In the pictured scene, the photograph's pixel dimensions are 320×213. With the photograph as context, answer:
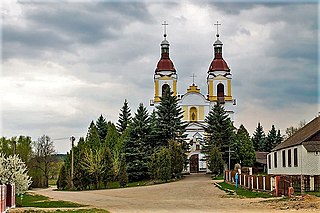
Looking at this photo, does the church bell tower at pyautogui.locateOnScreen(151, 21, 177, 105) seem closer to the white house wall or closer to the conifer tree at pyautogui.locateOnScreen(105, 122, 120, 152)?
the conifer tree at pyautogui.locateOnScreen(105, 122, 120, 152)

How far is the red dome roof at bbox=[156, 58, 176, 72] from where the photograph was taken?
74.1m

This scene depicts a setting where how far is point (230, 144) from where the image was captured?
193 ft

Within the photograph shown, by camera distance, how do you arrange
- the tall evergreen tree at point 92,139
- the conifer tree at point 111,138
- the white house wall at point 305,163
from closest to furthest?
the white house wall at point 305,163 → the tall evergreen tree at point 92,139 → the conifer tree at point 111,138

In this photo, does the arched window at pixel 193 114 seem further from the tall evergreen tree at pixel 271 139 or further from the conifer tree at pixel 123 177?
the conifer tree at pixel 123 177

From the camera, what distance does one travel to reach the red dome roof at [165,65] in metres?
74.1

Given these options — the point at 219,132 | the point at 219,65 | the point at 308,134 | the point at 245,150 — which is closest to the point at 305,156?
the point at 308,134

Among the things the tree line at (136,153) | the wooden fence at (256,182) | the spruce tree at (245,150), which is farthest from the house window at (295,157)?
the spruce tree at (245,150)

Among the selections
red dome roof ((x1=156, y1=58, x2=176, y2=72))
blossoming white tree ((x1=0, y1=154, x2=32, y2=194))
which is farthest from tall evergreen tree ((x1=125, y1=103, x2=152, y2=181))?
blossoming white tree ((x1=0, y1=154, x2=32, y2=194))

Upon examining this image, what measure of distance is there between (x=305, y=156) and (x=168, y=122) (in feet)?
78.8

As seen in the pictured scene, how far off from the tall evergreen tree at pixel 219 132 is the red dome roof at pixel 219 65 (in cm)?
1354

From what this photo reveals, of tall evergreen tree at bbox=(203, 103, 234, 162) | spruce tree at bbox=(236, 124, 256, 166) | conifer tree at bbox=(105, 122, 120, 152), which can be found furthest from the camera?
spruce tree at bbox=(236, 124, 256, 166)

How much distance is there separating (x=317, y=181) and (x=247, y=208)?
33.6ft

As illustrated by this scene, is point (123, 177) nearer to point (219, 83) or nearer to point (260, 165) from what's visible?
point (260, 165)

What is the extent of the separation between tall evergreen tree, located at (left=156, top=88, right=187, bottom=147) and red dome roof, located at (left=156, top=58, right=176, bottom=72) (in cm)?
1543
